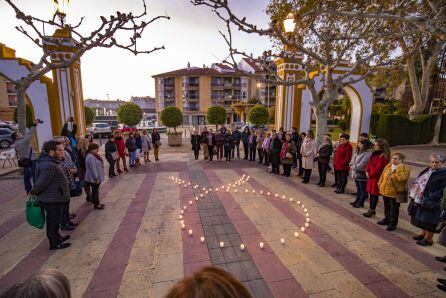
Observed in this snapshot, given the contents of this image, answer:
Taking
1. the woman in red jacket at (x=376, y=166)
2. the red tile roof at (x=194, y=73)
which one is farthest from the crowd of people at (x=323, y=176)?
the red tile roof at (x=194, y=73)

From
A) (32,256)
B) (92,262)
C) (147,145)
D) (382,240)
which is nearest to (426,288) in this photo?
(382,240)

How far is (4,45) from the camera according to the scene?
11164 millimetres

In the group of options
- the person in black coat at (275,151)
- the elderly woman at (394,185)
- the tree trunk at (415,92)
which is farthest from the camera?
the tree trunk at (415,92)

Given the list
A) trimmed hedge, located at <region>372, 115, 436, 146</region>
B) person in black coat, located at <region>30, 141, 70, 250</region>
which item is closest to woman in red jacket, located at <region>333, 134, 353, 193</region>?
person in black coat, located at <region>30, 141, 70, 250</region>

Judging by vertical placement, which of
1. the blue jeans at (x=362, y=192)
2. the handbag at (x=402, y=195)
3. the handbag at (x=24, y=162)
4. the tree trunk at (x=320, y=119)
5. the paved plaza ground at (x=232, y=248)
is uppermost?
the tree trunk at (x=320, y=119)

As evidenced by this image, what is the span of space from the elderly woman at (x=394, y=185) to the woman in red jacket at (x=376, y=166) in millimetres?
271

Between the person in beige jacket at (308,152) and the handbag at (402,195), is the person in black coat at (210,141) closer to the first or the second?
the person in beige jacket at (308,152)

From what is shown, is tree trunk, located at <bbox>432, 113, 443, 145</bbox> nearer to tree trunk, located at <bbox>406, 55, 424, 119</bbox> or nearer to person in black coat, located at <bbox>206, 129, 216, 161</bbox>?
tree trunk, located at <bbox>406, 55, 424, 119</bbox>

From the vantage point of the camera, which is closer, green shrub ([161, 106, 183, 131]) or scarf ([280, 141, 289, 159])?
scarf ([280, 141, 289, 159])

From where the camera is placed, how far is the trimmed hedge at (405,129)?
18.6 metres

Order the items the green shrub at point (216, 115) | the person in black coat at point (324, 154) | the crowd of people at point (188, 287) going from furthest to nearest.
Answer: the green shrub at point (216, 115) < the person in black coat at point (324, 154) < the crowd of people at point (188, 287)

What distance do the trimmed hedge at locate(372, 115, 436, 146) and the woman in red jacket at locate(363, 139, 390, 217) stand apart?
15042 millimetres

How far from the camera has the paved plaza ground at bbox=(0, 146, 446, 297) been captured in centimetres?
379

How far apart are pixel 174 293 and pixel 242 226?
494 cm
